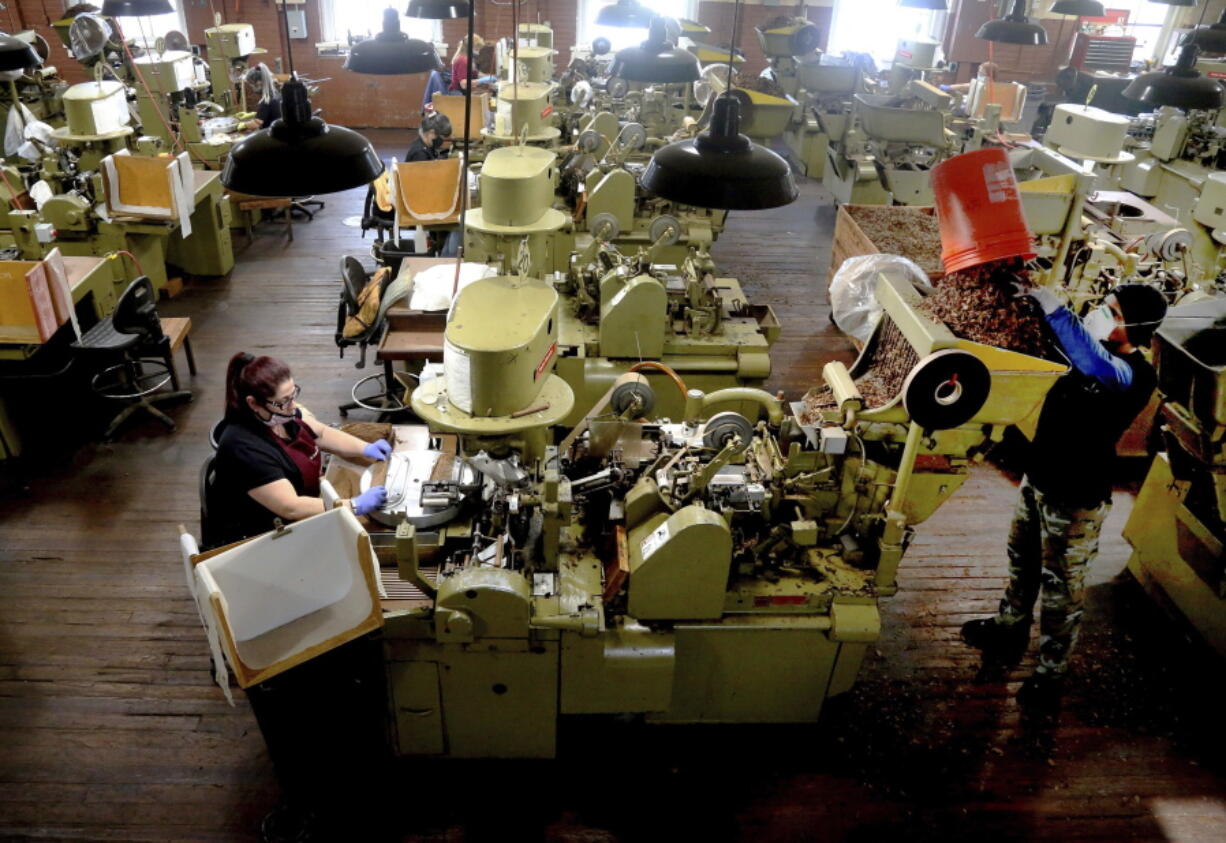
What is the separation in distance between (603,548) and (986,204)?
159cm

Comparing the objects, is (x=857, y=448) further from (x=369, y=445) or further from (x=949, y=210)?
(x=369, y=445)

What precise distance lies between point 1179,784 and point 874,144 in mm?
6333

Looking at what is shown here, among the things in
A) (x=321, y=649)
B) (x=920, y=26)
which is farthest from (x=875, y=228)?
(x=920, y=26)

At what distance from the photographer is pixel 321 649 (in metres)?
2.48

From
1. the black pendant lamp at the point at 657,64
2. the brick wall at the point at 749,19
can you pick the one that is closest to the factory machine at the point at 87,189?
the black pendant lamp at the point at 657,64

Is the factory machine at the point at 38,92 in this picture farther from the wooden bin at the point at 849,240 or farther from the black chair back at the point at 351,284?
the wooden bin at the point at 849,240

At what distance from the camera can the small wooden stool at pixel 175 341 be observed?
5129 millimetres

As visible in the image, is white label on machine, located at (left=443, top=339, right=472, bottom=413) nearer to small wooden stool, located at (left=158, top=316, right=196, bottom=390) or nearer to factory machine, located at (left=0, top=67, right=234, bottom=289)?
small wooden stool, located at (left=158, top=316, right=196, bottom=390)

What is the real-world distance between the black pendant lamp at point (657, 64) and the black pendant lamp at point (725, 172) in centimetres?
258

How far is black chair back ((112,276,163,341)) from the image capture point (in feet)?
15.6

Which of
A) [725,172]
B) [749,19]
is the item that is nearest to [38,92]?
[725,172]

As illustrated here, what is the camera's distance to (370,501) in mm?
2852

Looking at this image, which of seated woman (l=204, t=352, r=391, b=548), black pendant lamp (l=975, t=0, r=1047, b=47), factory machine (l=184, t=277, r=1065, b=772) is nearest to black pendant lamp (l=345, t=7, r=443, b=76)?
seated woman (l=204, t=352, r=391, b=548)

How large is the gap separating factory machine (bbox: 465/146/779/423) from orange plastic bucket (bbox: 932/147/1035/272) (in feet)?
5.63
